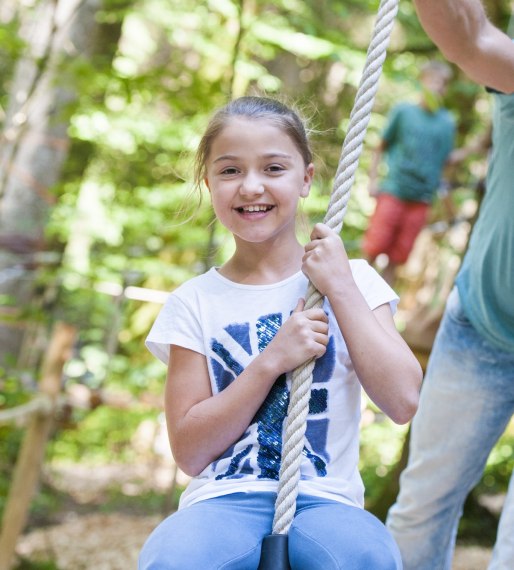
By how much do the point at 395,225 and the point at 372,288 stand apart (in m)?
3.69

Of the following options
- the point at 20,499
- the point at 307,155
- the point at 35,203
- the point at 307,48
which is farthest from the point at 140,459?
the point at 307,155

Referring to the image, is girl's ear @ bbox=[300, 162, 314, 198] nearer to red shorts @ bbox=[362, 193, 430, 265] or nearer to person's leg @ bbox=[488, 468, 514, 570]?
person's leg @ bbox=[488, 468, 514, 570]

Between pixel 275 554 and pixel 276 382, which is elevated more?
pixel 276 382

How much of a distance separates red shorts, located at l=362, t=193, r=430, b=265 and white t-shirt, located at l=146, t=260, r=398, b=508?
3.60 m

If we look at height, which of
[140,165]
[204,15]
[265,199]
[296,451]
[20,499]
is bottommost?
[20,499]

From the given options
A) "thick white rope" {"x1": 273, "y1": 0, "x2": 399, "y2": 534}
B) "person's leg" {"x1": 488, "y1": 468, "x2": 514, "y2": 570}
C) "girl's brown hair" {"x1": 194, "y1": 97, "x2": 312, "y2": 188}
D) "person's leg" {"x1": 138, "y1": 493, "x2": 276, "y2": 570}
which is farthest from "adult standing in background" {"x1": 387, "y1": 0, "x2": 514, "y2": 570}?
"person's leg" {"x1": 138, "y1": 493, "x2": 276, "y2": 570}

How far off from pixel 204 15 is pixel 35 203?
5.95 feet

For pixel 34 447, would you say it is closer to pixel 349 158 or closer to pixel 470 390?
pixel 470 390

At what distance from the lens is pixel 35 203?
634 cm

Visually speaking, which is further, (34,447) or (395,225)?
(395,225)

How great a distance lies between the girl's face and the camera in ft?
4.98

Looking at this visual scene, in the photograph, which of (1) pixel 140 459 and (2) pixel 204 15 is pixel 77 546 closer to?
(1) pixel 140 459

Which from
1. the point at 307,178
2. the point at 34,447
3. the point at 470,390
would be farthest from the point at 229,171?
the point at 34,447

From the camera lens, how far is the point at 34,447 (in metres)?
4.97
